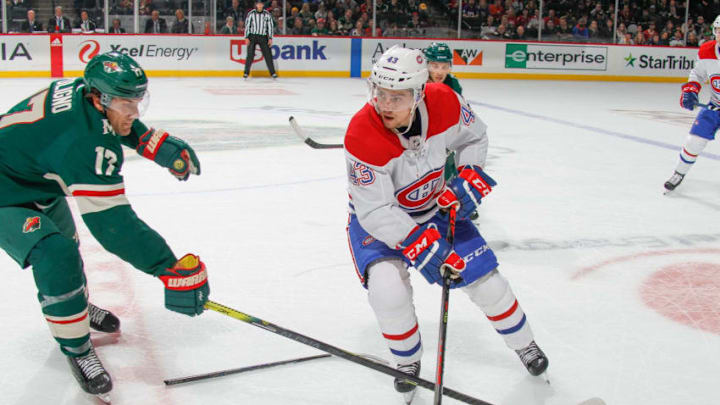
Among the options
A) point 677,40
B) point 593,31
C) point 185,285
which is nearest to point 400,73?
point 185,285

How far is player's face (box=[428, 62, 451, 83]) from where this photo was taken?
11.9 ft

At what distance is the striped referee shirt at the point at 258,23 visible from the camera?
11586 mm

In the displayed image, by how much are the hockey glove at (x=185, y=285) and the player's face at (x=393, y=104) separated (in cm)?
66

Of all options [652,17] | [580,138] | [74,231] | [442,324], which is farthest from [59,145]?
[652,17]

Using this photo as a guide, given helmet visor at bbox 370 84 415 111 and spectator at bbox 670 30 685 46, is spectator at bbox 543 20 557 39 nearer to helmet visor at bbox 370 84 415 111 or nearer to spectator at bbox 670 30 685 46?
spectator at bbox 670 30 685 46

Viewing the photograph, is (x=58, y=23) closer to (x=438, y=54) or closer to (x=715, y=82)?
(x=438, y=54)

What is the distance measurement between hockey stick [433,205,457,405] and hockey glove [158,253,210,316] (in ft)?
2.18

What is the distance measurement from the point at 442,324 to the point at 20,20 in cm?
1079

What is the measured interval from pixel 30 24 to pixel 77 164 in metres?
10.4

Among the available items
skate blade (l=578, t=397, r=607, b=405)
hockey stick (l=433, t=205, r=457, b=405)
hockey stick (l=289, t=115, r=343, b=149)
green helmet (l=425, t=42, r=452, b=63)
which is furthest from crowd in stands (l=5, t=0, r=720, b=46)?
skate blade (l=578, t=397, r=607, b=405)

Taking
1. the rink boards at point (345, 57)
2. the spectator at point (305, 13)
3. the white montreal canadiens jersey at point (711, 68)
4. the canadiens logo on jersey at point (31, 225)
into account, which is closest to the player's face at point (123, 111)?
the canadiens logo on jersey at point (31, 225)

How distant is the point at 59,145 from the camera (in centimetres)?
198

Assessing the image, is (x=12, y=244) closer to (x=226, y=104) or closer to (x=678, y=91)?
(x=226, y=104)

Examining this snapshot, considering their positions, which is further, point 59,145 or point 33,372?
point 33,372
